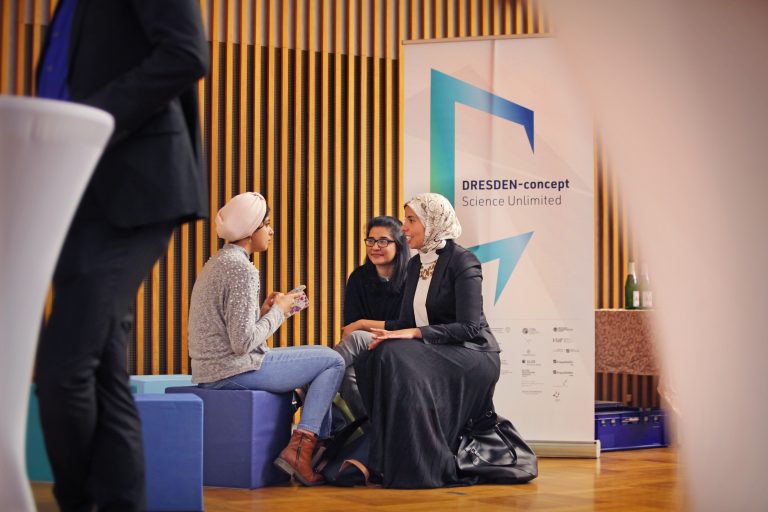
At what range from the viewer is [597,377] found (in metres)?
6.99

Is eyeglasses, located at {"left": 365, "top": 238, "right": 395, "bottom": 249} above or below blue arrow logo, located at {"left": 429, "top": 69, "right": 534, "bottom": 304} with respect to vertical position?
below

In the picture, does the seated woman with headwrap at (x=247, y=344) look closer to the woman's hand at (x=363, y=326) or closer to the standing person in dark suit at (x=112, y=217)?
the woman's hand at (x=363, y=326)

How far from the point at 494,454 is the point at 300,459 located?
0.73 metres

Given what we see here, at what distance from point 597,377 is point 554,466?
2.79 m

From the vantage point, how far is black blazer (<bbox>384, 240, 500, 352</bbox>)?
3.84m

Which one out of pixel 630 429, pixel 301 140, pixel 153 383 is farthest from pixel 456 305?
pixel 301 140

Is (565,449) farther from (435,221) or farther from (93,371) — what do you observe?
(93,371)

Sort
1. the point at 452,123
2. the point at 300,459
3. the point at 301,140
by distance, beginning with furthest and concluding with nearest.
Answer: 1. the point at 301,140
2. the point at 452,123
3. the point at 300,459

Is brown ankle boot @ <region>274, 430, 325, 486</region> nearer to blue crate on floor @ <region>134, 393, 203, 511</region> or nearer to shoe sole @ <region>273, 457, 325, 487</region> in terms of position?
shoe sole @ <region>273, 457, 325, 487</region>

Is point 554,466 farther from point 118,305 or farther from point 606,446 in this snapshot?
point 118,305

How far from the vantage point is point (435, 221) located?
4094 mm

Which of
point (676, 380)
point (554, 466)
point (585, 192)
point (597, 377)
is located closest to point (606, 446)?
point (554, 466)

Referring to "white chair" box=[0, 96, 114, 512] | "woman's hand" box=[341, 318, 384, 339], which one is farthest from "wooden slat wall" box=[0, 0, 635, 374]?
"white chair" box=[0, 96, 114, 512]

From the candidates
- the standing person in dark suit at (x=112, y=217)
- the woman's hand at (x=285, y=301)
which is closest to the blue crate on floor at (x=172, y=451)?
the woman's hand at (x=285, y=301)
